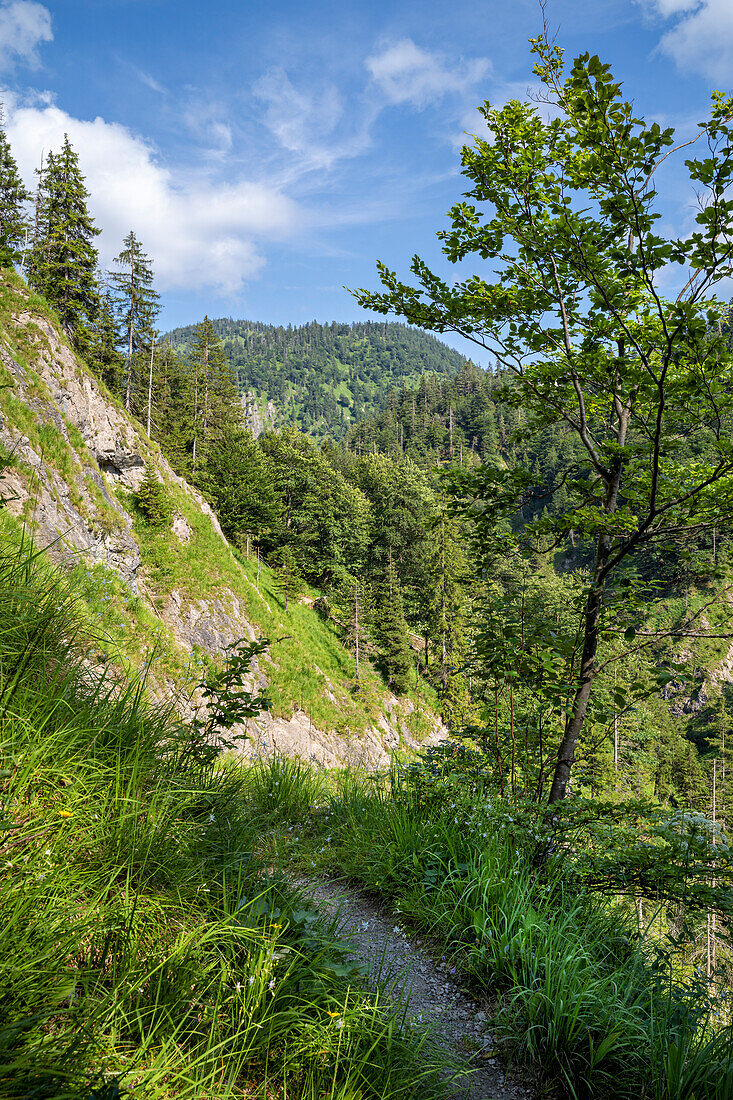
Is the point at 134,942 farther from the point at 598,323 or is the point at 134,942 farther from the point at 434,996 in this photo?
the point at 598,323

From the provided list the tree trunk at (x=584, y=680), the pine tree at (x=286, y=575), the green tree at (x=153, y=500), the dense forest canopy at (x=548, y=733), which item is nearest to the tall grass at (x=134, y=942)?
the dense forest canopy at (x=548, y=733)

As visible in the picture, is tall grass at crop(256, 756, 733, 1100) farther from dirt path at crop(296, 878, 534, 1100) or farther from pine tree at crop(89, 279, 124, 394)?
pine tree at crop(89, 279, 124, 394)

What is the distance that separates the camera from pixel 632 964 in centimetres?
258

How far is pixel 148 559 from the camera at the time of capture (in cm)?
2023

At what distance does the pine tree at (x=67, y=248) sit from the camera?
24.1 m

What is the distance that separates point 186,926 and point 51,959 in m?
0.71

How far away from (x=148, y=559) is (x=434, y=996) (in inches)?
799

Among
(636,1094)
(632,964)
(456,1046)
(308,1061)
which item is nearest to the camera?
(308,1061)

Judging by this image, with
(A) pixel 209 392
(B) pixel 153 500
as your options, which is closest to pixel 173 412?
(A) pixel 209 392

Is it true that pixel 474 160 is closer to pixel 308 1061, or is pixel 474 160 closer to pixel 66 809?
pixel 66 809

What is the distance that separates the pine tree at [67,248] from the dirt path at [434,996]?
29681mm

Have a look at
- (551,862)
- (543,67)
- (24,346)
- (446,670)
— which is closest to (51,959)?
(551,862)

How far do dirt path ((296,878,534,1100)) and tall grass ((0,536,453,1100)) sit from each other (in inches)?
8.0

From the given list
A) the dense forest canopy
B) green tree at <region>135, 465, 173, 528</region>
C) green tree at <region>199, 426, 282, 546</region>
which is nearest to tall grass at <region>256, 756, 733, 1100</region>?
the dense forest canopy
